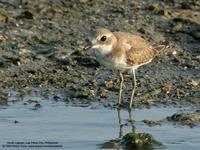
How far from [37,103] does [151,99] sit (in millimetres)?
1725

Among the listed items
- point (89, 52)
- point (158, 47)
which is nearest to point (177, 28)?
point (89, 52)

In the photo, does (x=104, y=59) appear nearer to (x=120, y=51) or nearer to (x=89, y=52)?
(x=120, y=51)

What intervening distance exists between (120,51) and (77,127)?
162 centimetres

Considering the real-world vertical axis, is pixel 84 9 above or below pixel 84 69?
above

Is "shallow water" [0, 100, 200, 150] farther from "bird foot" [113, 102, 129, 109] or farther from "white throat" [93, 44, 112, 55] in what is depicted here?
"white throat" [93, 44, 112, 55]

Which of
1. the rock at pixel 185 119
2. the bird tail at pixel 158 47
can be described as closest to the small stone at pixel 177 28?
the bird tail at pixel 158 47

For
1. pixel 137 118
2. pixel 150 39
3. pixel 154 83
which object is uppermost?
pixel 150 39

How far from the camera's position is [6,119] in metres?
11.6

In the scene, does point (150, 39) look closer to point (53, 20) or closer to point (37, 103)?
point (53, 20)

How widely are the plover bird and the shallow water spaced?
617 millimetres

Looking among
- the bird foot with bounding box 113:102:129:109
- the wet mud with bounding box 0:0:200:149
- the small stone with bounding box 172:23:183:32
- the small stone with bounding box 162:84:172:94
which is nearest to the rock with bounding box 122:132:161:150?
the wet mud with bounding box 0:0:200:149

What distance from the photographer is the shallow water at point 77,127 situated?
10.8 m

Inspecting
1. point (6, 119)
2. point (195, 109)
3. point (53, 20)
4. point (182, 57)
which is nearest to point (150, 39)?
point (182, 57)

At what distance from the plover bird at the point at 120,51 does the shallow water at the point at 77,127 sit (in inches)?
24.3
